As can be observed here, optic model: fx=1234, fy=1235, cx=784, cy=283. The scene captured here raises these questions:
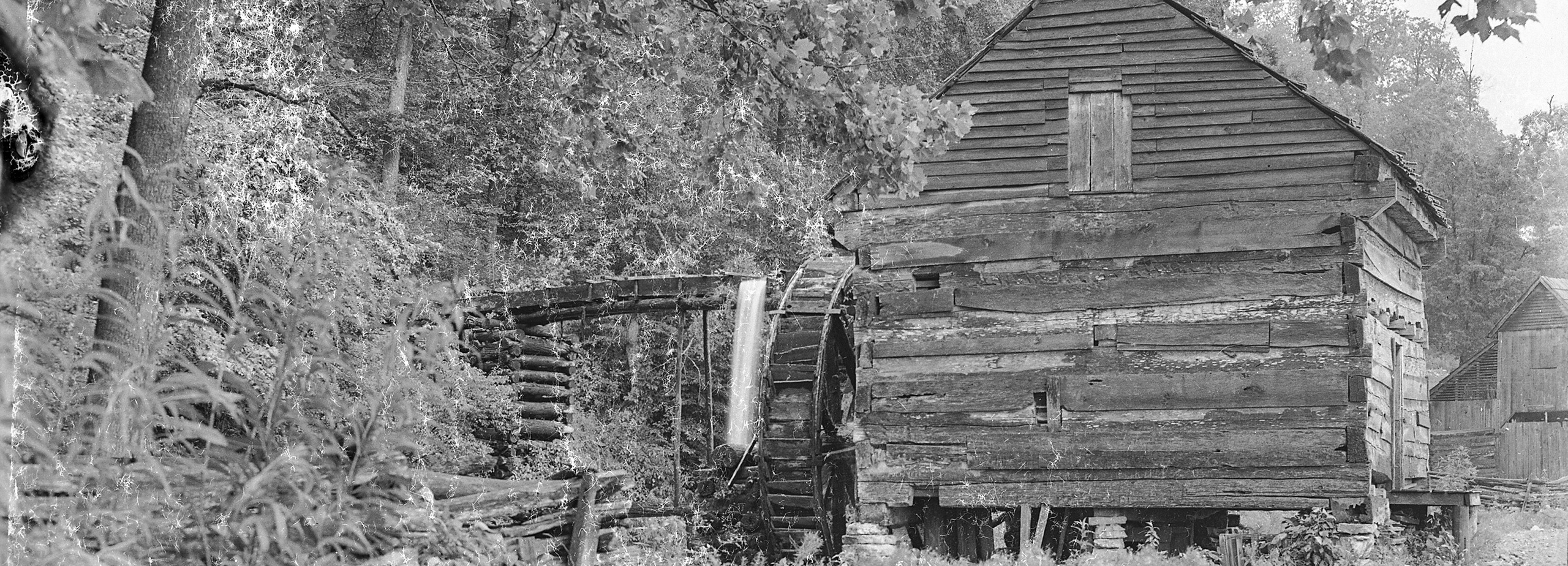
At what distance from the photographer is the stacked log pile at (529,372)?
56.3 ft

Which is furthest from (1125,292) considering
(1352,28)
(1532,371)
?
(1532,371)

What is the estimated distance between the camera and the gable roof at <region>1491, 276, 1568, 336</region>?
27375mm

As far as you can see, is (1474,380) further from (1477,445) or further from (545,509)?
(545,509)

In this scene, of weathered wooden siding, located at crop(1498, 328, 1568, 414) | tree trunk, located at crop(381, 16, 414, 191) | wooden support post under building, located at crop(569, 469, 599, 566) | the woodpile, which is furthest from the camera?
weathered wooden siding, located at crop(1498, 328, 1568, 414)

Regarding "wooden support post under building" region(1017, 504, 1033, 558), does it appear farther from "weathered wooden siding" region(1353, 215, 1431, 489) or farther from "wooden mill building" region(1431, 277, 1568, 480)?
"wooden mill building" region(1431, 277, 1568, 480)

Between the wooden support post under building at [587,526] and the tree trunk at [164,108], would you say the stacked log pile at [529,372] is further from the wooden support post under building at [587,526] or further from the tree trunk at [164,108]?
the tree trunk at [164,108]

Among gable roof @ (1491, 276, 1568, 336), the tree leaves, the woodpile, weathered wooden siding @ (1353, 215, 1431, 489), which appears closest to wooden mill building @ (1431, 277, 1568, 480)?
gable roof @ (1491, 276, 1568, 336)

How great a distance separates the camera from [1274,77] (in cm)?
1147

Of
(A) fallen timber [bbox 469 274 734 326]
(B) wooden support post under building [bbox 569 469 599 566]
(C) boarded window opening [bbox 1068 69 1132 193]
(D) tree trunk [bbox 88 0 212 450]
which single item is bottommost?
(B) wooden support post under building [bbox 569 469 599 566]

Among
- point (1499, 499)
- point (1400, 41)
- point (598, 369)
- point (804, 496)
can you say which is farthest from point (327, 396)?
point (1400, 41)

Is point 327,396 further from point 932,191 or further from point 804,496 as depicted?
point 804,496

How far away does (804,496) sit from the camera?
14.5 meters

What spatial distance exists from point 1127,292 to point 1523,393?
21.8m

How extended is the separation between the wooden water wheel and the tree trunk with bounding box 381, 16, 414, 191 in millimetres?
8308
